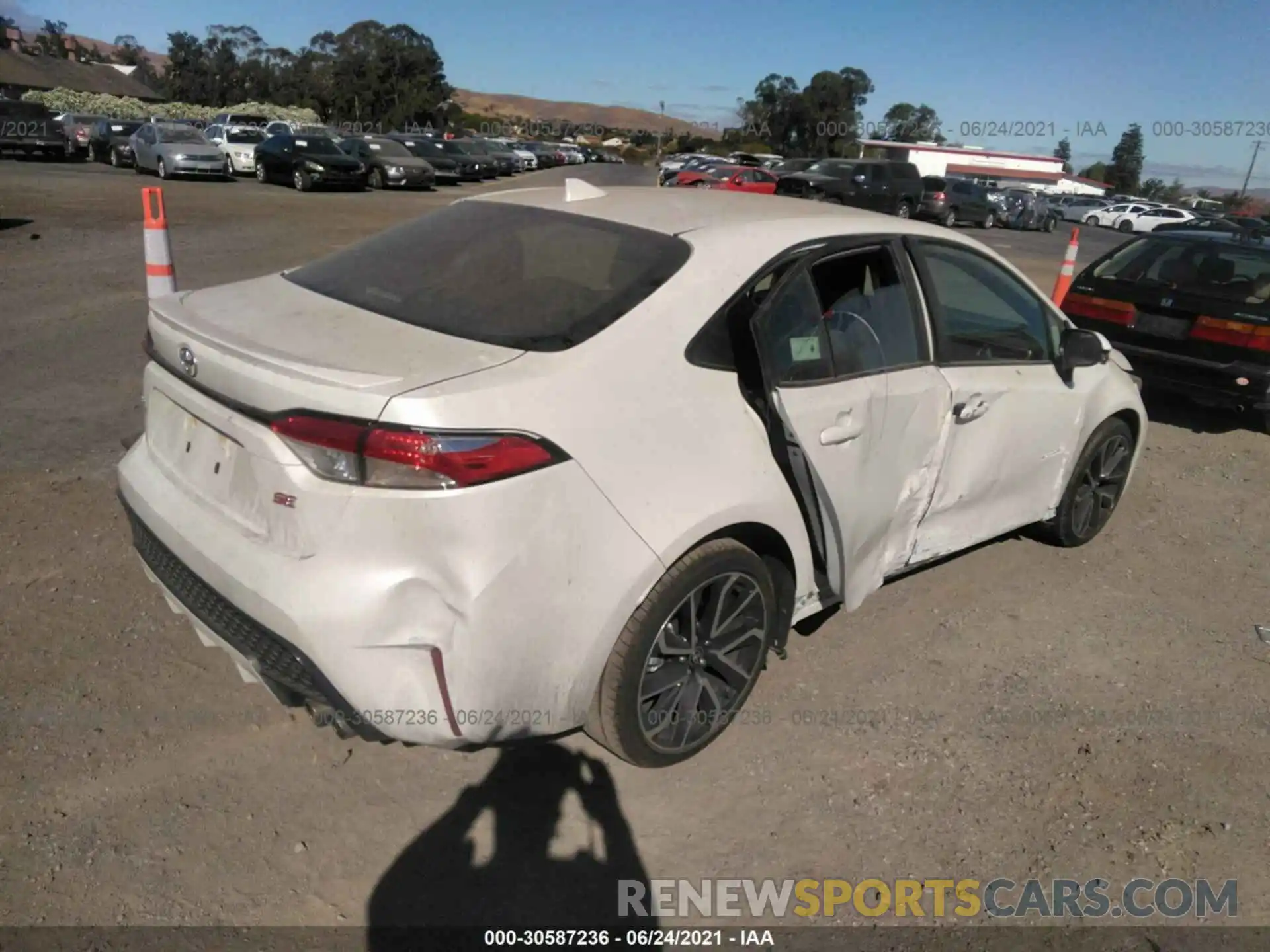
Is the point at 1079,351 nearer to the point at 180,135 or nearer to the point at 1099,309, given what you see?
the point at 1099,309

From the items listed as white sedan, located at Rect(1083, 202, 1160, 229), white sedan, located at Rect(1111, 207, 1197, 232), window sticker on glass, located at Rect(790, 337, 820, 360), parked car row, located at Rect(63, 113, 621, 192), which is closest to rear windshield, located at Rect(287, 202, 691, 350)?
window sticker on glass, located at Rect(790, 337, 820, 360)

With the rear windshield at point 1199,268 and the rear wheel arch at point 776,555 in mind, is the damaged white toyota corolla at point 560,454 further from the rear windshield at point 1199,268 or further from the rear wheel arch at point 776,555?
the rear windshield at point 1199,268

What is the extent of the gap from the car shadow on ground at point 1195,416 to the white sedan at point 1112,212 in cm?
3970

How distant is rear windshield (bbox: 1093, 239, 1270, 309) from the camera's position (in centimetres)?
682

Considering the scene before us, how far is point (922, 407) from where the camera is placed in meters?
3.40

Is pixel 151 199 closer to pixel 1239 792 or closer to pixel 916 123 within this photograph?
pixel 1239 792

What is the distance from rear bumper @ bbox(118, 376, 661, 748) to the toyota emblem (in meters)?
0.45

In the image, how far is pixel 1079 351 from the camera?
13.5ft

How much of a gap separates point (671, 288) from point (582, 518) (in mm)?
808

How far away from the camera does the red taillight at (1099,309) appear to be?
737cm

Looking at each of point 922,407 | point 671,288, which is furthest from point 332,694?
point 922,407

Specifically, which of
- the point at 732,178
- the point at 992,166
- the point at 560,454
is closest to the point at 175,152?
the point at 732,178

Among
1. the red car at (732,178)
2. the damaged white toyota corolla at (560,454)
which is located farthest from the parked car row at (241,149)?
the damaged white toyota corolla at (560,454)

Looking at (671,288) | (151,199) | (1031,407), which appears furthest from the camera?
(151,199)
